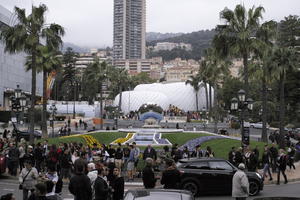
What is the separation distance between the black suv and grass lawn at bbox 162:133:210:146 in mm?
17505

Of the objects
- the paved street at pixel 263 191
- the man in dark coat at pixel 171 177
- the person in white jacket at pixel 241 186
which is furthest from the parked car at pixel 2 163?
the person in white jacket at pixel 241 186

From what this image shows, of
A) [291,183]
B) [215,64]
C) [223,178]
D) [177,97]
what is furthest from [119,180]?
[177,97]

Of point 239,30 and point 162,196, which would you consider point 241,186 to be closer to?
point 162,196

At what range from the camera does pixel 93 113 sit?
94.5 metres

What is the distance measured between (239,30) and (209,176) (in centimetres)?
1739

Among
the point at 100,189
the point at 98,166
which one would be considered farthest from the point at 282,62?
the point at 100,189

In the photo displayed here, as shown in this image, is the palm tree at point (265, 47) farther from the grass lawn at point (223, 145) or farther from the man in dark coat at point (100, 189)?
the man in dark coat at point (100, 189)

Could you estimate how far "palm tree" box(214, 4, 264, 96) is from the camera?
2953cm

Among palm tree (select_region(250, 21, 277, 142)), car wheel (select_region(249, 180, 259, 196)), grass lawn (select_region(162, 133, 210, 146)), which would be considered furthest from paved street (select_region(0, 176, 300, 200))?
grass lawn (select_region(162, 133, 210, 146))

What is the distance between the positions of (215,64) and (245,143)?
29.0 m

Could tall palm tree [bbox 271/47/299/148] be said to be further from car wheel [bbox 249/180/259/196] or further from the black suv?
the black suv

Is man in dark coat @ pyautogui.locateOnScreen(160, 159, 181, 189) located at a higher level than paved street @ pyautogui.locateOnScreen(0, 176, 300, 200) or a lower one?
higher

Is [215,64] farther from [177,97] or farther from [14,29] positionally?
[177,97]

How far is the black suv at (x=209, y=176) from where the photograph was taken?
1483 centimetres
